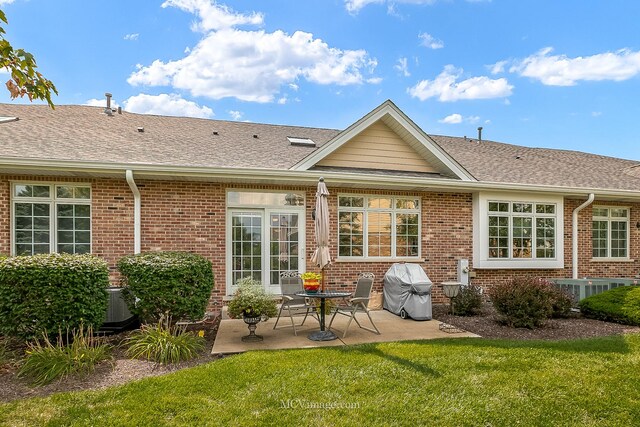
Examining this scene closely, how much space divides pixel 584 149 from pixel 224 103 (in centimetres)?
1511

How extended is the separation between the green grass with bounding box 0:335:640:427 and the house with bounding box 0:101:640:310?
3734 millimetres

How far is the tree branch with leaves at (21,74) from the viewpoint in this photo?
110 inches

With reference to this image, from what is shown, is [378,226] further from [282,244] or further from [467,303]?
[467,303]

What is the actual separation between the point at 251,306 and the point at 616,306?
22.6 ft

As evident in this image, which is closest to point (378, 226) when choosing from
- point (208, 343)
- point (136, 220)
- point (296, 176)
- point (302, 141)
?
point (296, 176)

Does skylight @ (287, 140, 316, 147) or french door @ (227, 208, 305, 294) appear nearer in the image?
french door @ (227, 208, 305, 294)

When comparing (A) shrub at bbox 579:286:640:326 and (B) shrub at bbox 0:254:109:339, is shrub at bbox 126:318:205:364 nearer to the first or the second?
(B) shrub at bbox 0:254:109:339

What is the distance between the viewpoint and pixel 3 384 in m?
4.18

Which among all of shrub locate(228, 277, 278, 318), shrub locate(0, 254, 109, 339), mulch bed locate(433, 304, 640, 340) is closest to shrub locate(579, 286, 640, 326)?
mulch bed locate(433, 304, 640, 340)

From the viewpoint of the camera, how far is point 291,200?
8500mm

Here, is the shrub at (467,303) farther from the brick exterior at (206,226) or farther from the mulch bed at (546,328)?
the brick exterior at (206,226)

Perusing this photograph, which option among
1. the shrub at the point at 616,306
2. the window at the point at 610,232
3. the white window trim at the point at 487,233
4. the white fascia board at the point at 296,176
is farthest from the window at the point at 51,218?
the window at the point at 610,232

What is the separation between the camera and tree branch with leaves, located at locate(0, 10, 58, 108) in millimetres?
2799

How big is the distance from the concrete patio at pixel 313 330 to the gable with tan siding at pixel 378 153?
3.79 m
